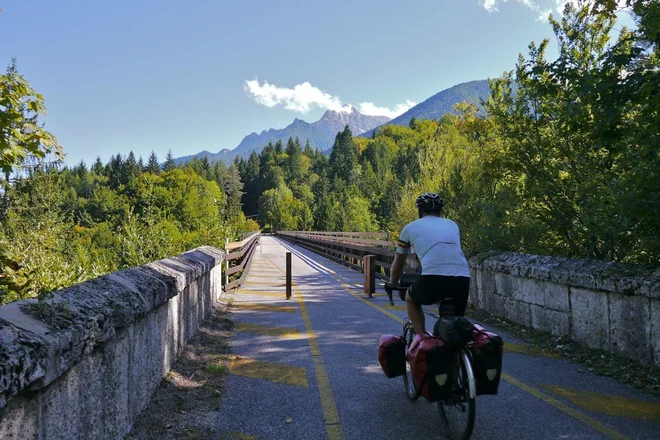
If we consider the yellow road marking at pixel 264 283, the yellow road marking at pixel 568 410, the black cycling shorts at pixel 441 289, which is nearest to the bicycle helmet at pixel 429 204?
the black cycling shorts at pixel 441 289

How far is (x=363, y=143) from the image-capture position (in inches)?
7062

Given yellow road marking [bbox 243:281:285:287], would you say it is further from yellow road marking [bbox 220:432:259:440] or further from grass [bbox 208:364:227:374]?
yellow road marking [bbox 220:432:259:440]

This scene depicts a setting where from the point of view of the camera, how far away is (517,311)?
7660mm

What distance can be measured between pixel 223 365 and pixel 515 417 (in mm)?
3203

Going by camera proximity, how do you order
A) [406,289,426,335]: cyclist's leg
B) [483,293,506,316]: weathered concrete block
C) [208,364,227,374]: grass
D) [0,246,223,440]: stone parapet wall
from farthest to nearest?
1. [483,293,506,316]: weathered concrete block
2. [208,364,227,374]: grass
3. [406,289,426,335]: cyclist's leg
4. [0,246,223,440]: stone parapet wall

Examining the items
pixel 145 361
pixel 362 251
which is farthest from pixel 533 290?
pixel 362 251

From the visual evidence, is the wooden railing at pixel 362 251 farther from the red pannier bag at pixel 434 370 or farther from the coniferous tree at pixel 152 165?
the coniferous tree at pixel 152 165

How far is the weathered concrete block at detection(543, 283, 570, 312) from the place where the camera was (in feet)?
21.0

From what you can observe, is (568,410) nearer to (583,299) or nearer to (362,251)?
(583,299)

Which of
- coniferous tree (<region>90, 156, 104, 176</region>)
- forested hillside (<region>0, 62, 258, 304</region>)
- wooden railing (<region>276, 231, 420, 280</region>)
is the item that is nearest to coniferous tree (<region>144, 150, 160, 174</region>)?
coniferous tree (<region>90, 156, 104, 176</region>)

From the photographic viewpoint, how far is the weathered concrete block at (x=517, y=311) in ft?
24.2

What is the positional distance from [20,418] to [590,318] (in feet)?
19.5

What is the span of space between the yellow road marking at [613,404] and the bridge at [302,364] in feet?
0.05

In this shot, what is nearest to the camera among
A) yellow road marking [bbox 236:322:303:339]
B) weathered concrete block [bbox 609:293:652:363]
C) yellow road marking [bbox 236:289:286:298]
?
weathered concrete block [bbox 609:293:652:363]
